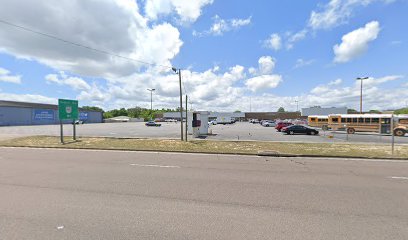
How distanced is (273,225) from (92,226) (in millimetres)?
3269

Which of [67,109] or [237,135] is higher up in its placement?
[67,109]

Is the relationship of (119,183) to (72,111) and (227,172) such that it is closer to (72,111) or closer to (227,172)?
(227,172)

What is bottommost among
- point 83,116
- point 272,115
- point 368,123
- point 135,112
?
point 368,123

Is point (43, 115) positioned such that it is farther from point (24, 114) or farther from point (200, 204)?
point (200, 204)

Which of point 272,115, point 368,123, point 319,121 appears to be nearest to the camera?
point 368,123

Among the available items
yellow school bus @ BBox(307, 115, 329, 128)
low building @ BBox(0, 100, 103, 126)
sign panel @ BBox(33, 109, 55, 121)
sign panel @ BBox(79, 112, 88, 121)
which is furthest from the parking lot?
sign panel @ BBox(79, 112, 88, 121)

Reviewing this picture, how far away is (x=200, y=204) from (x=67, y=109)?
63.5 ft

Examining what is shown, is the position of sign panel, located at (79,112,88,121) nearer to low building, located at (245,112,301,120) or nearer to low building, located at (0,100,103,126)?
low building, located at (0,100,103,126)

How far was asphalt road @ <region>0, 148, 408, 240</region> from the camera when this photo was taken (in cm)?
373

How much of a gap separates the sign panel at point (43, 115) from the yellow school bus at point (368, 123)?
2750 inches

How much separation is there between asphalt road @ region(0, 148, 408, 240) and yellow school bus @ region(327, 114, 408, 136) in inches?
943

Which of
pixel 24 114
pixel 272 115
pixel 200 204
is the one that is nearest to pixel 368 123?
pixel 200 204

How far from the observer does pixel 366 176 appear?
307 inches

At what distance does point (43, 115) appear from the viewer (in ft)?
198
